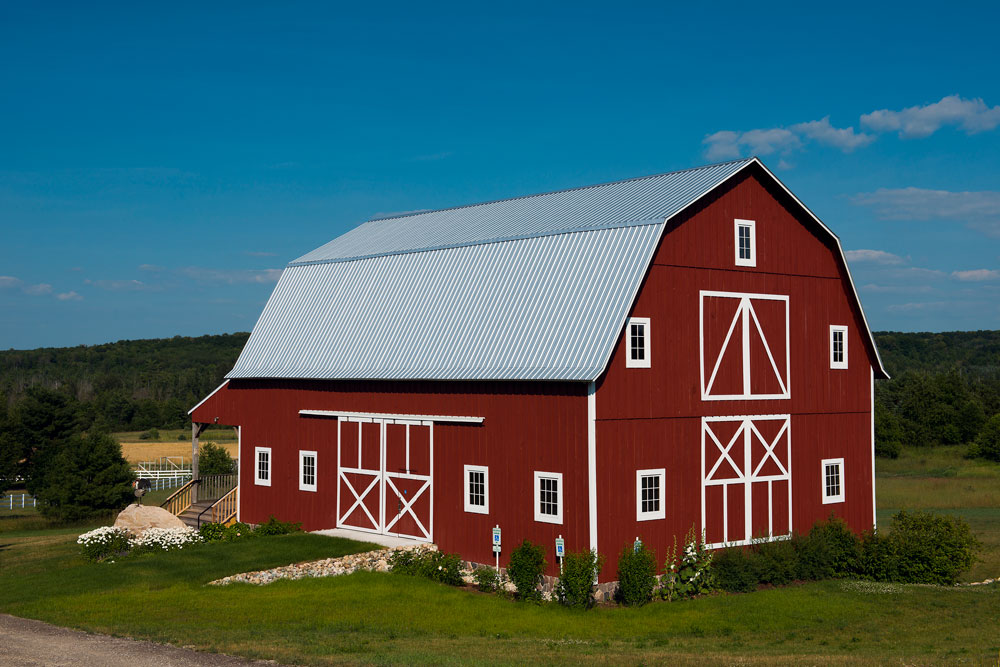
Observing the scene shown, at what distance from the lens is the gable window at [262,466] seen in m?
31.1

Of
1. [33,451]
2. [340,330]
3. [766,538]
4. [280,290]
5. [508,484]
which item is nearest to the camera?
[508,484]

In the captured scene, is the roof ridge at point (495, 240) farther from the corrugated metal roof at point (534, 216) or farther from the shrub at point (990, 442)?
the shrub at point (990, 442)

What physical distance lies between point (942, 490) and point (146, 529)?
1605 inches

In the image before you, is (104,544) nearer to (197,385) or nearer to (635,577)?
(635,577)

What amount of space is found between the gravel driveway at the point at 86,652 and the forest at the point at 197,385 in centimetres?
5295

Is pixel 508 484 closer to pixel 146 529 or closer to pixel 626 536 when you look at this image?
pixel 626 536

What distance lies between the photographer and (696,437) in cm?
2411

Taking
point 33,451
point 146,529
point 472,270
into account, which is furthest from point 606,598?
point 33,451

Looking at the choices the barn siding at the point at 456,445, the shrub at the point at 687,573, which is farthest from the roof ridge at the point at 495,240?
the shrub at the point at 687,573

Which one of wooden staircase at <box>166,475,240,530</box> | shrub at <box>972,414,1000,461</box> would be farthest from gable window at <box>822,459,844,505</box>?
shrub at <box>972,414,1000,461</box>

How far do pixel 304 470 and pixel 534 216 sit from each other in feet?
33.4

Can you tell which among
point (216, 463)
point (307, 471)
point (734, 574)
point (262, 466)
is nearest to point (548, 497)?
point (734, 574)

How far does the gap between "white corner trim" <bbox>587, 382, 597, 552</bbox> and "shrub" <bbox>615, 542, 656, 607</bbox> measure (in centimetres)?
78

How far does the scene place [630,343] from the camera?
75.6 ft
